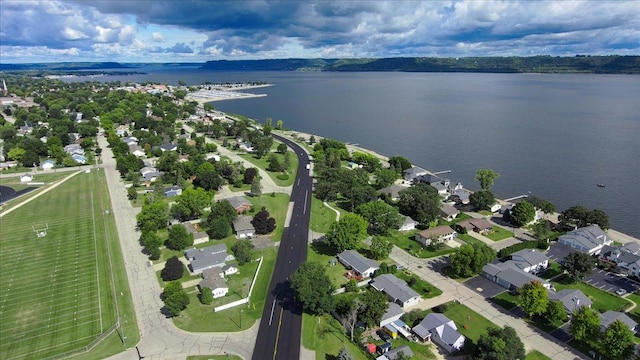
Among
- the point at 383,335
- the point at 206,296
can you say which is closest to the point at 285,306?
the point at 206,296

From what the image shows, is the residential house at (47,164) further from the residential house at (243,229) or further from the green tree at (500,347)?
the green tree at (500,347)

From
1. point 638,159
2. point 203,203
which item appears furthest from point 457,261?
point 638,159

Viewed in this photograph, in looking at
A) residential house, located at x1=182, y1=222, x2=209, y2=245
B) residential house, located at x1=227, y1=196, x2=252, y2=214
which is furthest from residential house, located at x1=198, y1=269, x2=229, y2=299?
residential house, located at x1=227, y1=196, x2=252, y2=214

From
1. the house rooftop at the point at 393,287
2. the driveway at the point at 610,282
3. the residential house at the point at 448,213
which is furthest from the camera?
the residential house at the point at 448,213

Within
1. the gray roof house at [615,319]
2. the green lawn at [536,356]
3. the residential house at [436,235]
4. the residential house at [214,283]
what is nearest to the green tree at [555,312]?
the gray roof house at [615,319]

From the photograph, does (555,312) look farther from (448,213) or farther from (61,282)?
(61,282)

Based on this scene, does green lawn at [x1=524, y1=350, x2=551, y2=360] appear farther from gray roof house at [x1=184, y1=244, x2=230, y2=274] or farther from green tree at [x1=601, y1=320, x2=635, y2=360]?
gray roof house at [x1=184, y1=244, x2=230, y2=274]

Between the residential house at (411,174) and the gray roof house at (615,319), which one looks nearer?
the gray roof house at (615,319)
